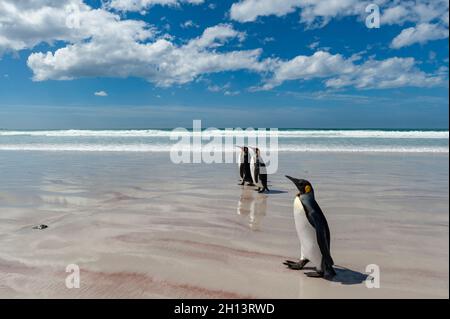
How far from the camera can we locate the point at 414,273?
3.56 metres

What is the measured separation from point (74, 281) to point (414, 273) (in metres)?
3.27

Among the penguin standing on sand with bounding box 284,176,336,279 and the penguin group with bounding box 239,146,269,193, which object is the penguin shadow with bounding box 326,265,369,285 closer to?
the penguin standing on sand with bounding box 284,176,336,279

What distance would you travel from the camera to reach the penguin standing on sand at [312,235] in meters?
3.43

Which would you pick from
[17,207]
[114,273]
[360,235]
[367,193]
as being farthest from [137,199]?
[367,193]

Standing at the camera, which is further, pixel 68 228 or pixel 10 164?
pixel 10 164

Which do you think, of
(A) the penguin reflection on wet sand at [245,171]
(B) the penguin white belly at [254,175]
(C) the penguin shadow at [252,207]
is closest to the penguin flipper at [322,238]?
(C) the penguin shadow at [252,207]

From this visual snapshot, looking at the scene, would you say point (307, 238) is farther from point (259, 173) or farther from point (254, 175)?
point (254, 175)

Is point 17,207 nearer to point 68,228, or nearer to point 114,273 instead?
point 68,228

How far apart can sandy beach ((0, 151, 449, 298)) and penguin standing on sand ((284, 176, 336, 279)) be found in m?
0.14

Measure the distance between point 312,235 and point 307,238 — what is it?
0.24ft

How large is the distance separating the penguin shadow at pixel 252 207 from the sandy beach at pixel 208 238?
34 millimetres

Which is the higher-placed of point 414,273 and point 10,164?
point 10,164

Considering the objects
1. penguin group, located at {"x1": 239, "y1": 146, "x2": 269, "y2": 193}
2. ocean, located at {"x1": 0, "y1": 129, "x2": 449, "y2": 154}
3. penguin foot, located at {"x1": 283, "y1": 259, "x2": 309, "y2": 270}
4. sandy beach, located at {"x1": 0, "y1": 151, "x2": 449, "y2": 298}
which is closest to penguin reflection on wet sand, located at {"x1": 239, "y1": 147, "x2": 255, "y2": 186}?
penguin group, located at {"x1": 239, "y1": 146, "x2": 269, "y2": 193}
